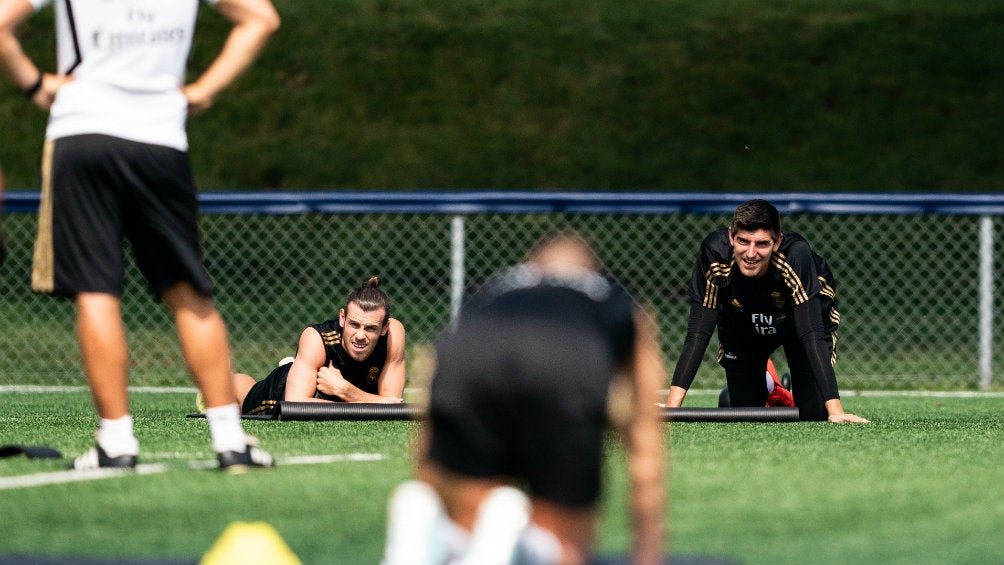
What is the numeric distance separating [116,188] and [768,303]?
428 cm

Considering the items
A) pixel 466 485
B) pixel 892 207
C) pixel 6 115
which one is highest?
pixel 6 115

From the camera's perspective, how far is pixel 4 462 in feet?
16.5

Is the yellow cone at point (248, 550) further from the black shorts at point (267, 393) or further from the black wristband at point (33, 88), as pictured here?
the black shorts at point (267, 393)

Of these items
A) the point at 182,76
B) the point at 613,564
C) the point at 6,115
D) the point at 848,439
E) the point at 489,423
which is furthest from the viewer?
the point at 6,115

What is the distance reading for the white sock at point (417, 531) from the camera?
2832 millimetres

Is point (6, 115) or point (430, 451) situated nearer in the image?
point (430, 451)

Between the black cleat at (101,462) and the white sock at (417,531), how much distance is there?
6.65 ft

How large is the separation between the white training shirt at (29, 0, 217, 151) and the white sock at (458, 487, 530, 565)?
2.33 meters

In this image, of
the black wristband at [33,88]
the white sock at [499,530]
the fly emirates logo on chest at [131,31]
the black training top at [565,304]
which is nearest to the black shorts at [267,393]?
the black wristband at [33,88]

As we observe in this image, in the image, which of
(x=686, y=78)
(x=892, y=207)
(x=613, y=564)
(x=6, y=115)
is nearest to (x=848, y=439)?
(x=613, y=564)

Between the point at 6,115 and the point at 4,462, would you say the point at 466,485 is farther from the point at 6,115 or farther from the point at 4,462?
the point at 6,115

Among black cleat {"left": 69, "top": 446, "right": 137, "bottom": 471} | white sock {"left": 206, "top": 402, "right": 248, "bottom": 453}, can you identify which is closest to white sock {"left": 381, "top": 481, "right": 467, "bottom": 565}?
white sock {"left": 206, "top": 402, "right": 248, "bottom": 453}

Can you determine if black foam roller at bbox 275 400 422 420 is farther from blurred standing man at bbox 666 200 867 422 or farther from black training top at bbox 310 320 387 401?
blurred standing man at bbox 666 200 867 422

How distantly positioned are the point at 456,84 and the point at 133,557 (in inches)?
791
